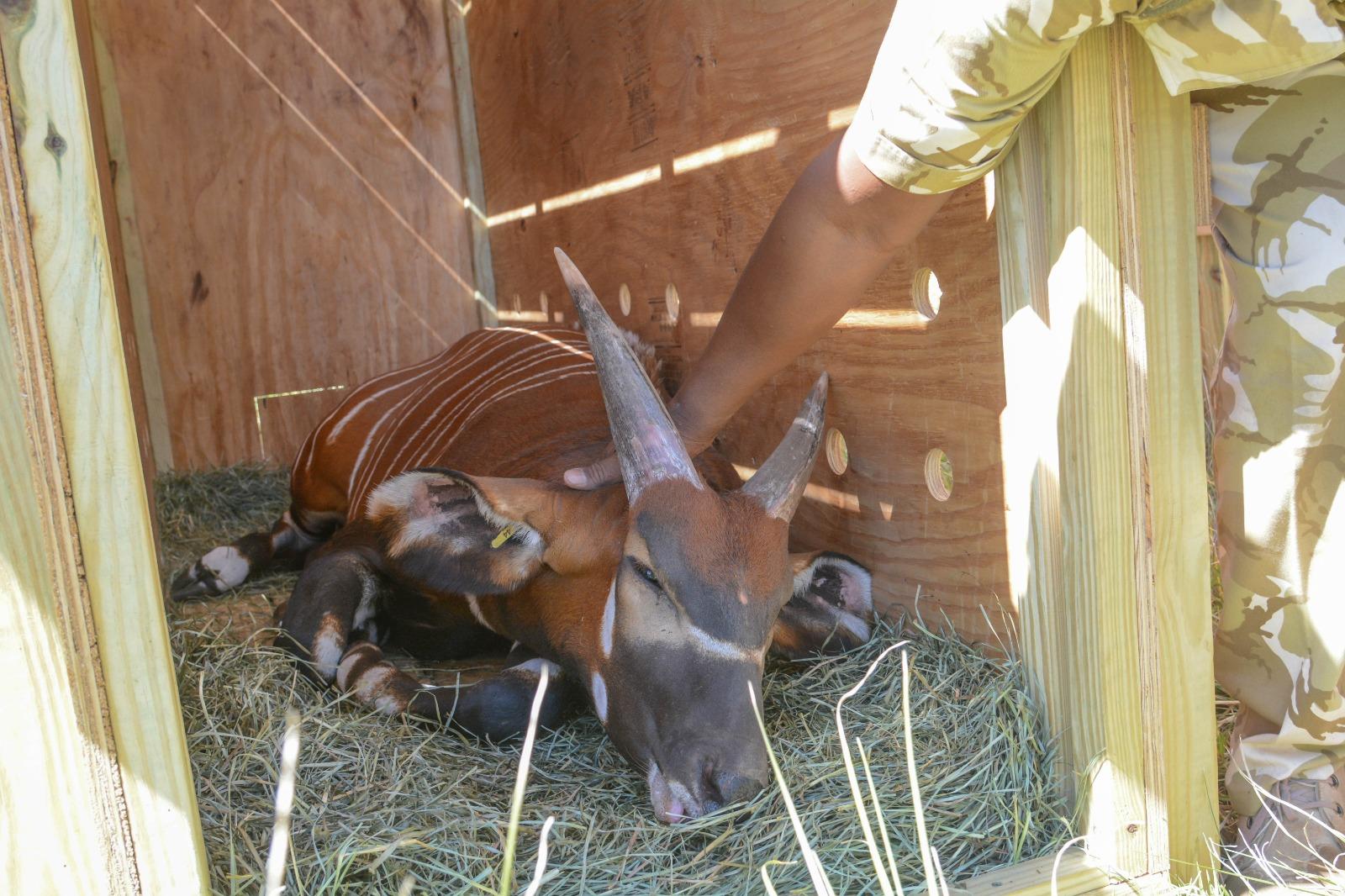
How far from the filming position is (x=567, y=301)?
590cm

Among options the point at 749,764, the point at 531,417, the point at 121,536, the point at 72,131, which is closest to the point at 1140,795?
the point at 749,764

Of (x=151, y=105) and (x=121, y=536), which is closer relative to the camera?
(x=121, y=536)

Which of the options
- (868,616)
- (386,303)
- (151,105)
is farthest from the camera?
(386,303)

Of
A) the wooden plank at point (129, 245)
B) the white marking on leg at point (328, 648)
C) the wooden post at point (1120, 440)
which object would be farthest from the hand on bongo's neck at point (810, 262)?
the wooden plank at point (129, 245)

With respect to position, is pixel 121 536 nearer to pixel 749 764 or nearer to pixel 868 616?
pixel 749 764

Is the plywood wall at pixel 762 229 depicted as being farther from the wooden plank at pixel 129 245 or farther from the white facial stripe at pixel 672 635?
the wooden plank at pixel 129 245

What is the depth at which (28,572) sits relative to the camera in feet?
5.78

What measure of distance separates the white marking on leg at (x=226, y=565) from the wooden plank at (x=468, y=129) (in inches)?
98.7

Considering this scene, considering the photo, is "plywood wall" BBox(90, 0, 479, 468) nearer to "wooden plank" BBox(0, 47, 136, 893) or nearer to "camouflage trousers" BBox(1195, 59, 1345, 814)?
"wooden plank" BBox(0, 47, 136, 893)

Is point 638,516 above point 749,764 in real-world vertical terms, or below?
above

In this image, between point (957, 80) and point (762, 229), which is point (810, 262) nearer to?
point (957, 80)

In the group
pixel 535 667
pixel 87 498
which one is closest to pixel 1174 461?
pixel 535 667

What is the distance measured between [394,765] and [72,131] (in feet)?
5.73

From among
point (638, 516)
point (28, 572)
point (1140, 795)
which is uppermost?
point (28, 572)
